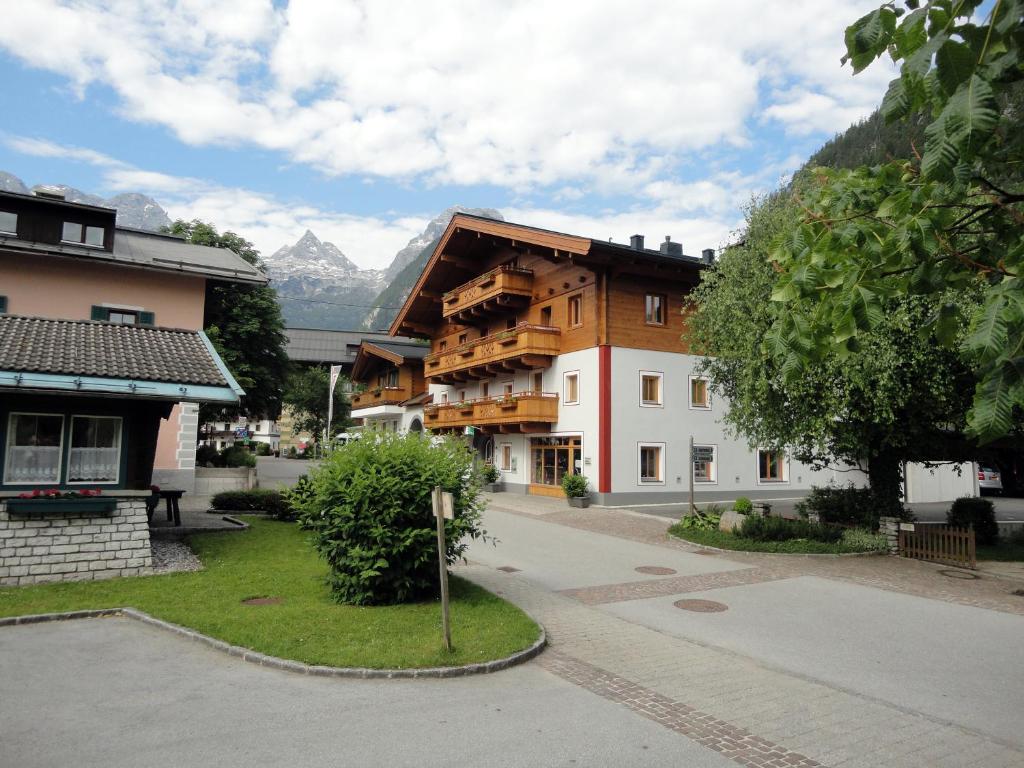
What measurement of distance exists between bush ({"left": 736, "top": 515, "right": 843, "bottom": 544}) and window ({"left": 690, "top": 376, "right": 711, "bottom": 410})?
12.5 m

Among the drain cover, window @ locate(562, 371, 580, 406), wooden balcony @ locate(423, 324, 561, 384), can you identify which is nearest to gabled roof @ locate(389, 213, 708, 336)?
wooden balcony @ locate(423, 324, 561, 384)

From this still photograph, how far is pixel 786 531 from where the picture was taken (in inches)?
651

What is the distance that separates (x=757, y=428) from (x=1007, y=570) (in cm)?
539

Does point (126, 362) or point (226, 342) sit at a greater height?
point (226, 342)

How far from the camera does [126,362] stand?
1255cm

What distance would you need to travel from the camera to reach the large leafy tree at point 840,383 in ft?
43.2

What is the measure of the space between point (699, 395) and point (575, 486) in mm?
7080

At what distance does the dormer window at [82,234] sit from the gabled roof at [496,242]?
48.0ft

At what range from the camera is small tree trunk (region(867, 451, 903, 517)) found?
16656mm

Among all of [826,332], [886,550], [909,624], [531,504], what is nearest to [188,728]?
[826,332]

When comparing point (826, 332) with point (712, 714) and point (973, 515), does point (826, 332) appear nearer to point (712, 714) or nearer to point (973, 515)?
point (712, 714)

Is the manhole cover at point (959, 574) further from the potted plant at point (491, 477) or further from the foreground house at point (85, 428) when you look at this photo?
the foreground house at point (85, 428)

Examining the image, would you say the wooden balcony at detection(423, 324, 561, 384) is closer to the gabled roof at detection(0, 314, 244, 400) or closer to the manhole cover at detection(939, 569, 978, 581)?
the gabled roof at detection(0, 314, 244, 400)

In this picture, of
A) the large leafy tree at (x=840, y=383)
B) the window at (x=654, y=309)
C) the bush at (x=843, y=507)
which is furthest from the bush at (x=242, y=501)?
the window at (x=654, y=309)
